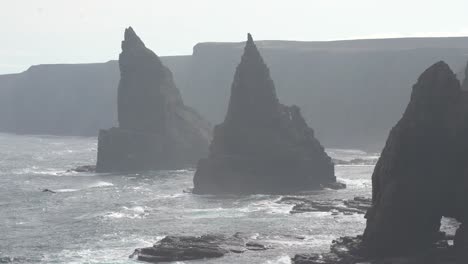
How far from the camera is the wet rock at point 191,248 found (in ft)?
329

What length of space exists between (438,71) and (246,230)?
32869 mm

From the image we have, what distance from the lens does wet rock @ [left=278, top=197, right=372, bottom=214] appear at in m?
133

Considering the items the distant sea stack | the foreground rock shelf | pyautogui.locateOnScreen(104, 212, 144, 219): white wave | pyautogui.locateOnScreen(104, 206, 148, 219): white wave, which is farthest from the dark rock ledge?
the distant sea stack

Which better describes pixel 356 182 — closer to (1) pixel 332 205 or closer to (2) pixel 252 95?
(2) pixel 252 95

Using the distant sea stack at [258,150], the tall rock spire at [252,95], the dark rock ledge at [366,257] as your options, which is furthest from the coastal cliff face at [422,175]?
the tall rock spire at [252,95]

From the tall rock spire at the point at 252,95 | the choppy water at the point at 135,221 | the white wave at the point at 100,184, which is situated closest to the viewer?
the choppy water at the point at 135,221

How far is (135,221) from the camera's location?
129500 mm

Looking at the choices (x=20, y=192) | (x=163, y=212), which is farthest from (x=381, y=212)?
(x=20, y=192)

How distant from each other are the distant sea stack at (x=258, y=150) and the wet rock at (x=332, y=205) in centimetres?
1482

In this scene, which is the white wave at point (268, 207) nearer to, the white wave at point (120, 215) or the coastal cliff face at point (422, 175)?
the white wave at point (120, 215)

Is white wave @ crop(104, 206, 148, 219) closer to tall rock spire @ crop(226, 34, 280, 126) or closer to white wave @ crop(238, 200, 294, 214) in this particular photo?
white wave @ crop(238, 200, 294, 214)

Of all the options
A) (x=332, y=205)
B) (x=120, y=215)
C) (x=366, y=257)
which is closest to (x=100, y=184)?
(x=120, y=215)

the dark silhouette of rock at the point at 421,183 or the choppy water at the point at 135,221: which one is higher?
the dark silhouette of rock at the point at 421,183

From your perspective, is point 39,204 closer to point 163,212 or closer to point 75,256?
point 163,212
